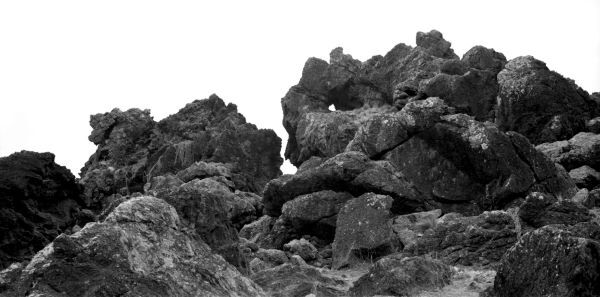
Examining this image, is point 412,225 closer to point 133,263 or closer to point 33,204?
point 33,204

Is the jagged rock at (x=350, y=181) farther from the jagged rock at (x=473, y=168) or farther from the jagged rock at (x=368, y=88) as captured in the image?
the jagged rock at (x=368, y=88)

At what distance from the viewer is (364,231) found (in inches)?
1158

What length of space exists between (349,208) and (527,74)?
28983 mm

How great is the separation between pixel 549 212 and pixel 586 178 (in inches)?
690

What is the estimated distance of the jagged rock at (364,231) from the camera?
28484 mm

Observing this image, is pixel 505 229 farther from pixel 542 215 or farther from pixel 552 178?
pixel 552 178

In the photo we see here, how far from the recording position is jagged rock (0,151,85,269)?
2758 centimetres

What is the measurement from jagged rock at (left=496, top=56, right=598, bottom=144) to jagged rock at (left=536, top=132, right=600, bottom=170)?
344cm

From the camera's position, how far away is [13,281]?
14.0 m

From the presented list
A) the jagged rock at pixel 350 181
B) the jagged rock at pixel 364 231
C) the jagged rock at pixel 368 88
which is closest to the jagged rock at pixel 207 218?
the jagged rock at pixel 364 231

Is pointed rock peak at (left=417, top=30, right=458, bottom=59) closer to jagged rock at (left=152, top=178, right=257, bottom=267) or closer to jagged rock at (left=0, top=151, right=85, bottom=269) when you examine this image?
jagged rock at (left=0, top=151, right=85, bottom=269)

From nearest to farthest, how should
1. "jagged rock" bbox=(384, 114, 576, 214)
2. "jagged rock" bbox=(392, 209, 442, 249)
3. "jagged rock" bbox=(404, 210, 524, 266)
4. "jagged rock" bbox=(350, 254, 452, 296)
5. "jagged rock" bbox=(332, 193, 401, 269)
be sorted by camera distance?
"jagged rock" bbox=(350, 254, 452, 296), "jagged rock" bbox=(404, 210, 524, 266), "jagged rock" bbox=(332, 193, 401, 269), "jagged rock" bbox=(392, 209, 442, 249), "jagged rock" bbox=(384, 114, 576, 214)

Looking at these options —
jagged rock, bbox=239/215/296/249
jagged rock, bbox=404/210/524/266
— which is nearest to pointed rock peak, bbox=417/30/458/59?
jagged rock, bbox=239/215/296/249

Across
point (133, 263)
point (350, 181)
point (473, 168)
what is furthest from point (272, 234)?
point (133, 263)
